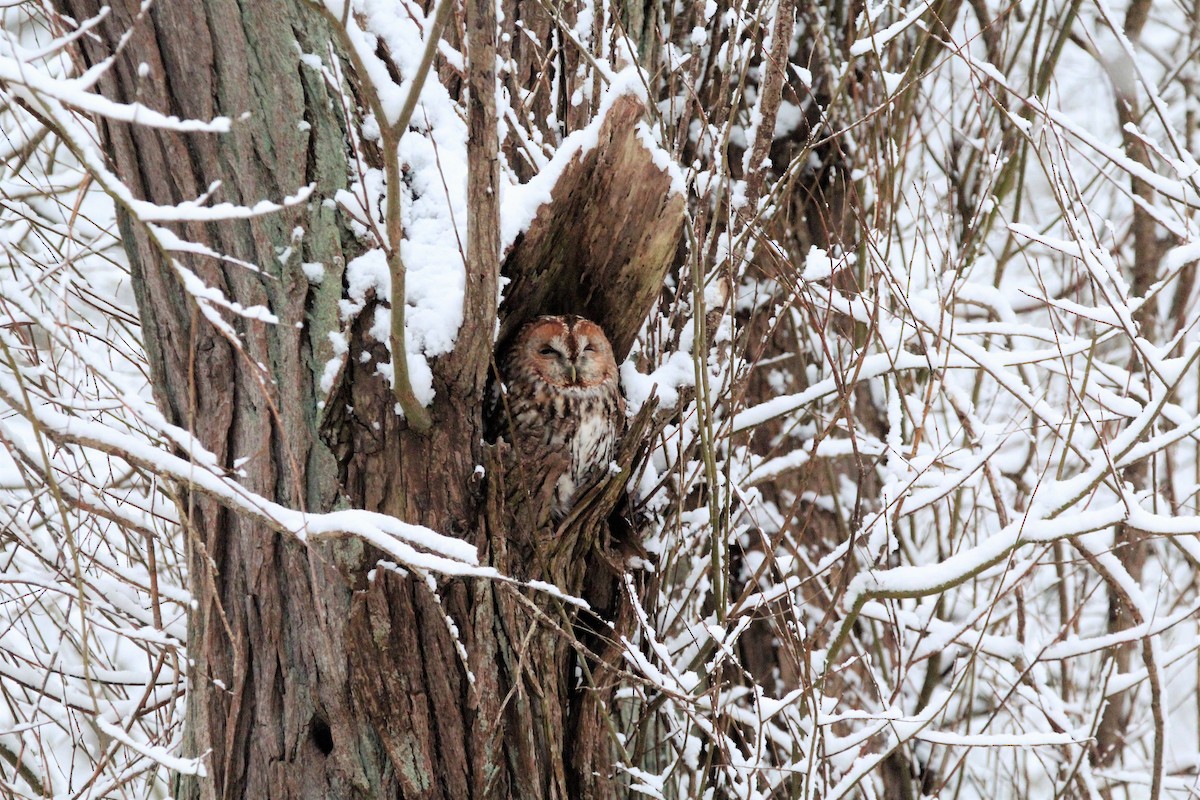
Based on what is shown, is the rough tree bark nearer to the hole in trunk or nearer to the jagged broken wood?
the hole in trunk

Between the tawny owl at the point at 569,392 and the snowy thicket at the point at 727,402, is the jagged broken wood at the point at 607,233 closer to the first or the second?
the snowy thicket at the point at 727,402

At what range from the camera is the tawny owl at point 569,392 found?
3.02 m

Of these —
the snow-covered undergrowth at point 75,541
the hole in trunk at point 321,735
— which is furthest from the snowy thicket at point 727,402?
the hole in trunk at point 321,735

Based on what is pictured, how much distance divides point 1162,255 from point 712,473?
3700 mm

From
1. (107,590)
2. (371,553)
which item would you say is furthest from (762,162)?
(107,590)

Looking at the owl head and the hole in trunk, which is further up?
the owl head

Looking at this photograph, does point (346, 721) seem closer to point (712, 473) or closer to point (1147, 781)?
point (712, 473)

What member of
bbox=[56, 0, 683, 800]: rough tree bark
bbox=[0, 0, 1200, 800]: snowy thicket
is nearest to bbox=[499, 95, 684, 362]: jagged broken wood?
bbox=[0, 0, 1200, 800]: snowy thicket

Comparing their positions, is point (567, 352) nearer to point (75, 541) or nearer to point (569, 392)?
point (569, 392)

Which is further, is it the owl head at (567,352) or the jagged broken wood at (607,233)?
the owl head at (567,352)

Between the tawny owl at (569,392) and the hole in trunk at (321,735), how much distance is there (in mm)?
1075

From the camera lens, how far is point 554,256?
2.51 m

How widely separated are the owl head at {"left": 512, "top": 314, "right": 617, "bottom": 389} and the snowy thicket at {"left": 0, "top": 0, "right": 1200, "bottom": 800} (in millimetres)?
120

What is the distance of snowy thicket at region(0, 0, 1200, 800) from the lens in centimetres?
205
